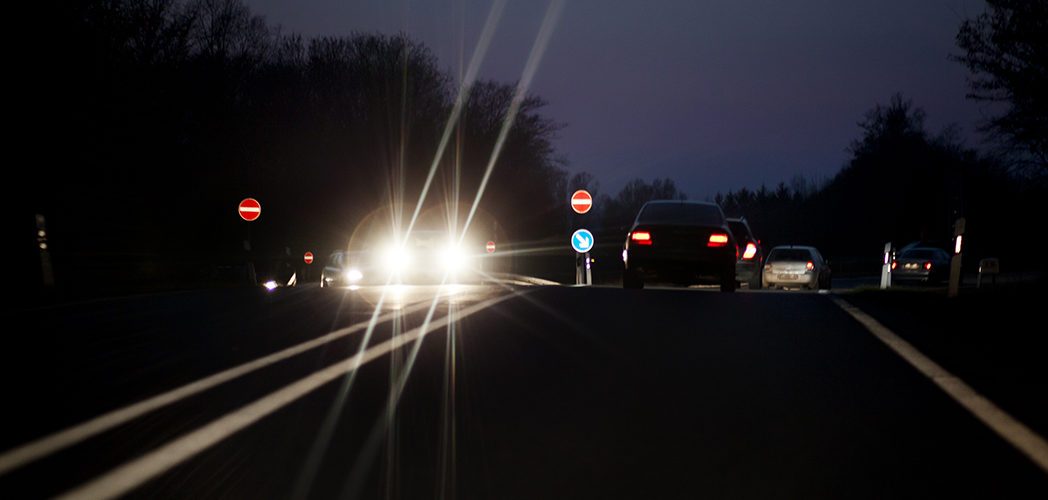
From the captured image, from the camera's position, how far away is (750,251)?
78.7 ft

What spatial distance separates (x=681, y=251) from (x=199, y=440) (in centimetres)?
1316

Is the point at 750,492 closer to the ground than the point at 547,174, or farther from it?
closer to the ground

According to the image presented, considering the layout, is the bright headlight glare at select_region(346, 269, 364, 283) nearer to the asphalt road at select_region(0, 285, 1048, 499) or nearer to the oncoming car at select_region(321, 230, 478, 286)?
the oncoming car at select_region(321, 230, 478, 286)

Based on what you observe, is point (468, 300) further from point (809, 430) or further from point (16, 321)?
point (809, 430)

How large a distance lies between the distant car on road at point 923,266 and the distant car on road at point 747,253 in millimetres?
12869

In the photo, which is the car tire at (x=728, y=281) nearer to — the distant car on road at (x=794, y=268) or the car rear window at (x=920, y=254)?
the distant car on road at (x=794, y=268)

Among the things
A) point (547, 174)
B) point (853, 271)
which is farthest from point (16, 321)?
point (853, 271)

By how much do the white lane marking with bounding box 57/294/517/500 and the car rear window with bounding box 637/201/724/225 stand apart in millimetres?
10858

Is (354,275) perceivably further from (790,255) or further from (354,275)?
(790,255)

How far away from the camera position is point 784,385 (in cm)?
611

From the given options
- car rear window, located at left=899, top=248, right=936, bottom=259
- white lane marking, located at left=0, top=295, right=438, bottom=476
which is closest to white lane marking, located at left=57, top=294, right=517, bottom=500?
white lane marking, located at left=0, top=295, right=438, bottom=476

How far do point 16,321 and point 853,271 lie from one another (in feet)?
206

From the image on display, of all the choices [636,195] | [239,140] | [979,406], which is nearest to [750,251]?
[979,406]

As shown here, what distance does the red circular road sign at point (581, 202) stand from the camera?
90.1 feet
